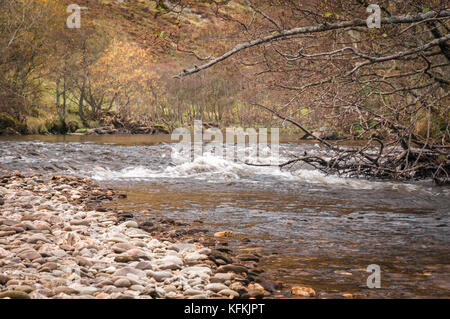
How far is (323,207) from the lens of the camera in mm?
8031

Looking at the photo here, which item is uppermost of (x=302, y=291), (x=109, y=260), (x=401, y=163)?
(x=401, y=163)

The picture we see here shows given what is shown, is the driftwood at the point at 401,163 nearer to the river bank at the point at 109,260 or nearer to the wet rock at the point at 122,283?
the river bank at the point at 109,260

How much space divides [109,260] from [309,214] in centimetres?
391

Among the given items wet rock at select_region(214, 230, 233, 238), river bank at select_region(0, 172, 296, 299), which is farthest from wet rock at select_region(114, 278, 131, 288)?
wet rock at select_region(214, 230, 233, 238)

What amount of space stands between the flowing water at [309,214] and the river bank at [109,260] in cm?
59

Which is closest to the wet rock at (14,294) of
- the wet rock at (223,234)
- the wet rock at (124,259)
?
the wet rock at (124,259)

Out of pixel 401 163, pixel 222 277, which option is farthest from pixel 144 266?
pixel 401 163

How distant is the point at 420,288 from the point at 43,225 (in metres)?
4.31

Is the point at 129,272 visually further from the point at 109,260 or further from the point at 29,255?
the point at 29,255

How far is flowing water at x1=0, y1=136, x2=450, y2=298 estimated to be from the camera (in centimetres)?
445

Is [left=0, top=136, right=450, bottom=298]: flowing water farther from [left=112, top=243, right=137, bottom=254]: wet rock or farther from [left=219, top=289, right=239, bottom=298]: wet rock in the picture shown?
[left=112, top=243, right=137, bottom=254]: wet rock

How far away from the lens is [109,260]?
175 inches
